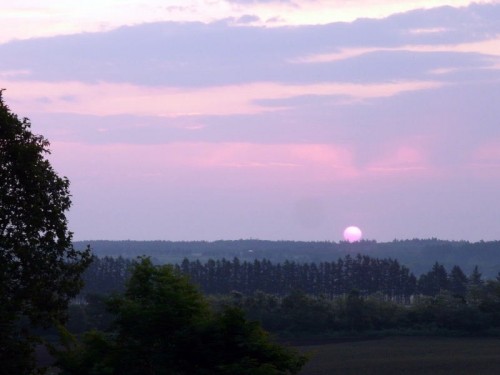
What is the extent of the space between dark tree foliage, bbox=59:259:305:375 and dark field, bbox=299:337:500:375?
122 ft

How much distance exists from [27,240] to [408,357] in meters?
65.0

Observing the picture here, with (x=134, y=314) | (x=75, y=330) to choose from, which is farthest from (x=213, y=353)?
(x=75, y=330)

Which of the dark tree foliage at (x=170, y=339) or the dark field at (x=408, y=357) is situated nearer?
the dark tree foliage at (x=170, y=339)

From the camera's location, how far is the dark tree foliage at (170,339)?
3127 centimetres

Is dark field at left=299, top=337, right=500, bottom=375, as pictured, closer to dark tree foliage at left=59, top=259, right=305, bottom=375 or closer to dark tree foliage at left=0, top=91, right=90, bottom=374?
dark tree foliage at left=59, top=259, right=305, bottom=375

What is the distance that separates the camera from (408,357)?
88.1 meters

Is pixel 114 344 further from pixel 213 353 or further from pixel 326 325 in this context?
pixel 326 325

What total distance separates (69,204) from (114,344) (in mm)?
6154

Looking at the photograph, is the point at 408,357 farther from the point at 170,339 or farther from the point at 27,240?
the point at 27,240

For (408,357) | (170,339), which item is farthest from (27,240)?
(408,357)

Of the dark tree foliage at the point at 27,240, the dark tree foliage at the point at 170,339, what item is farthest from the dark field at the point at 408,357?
the dark tree foliage at the point at 27,240

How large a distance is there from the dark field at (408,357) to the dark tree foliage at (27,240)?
4226 cm

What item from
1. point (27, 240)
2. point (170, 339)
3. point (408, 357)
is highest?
point (27, 240)

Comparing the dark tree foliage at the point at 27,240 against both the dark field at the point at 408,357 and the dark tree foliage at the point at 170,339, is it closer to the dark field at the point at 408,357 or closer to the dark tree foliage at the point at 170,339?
the dark tree foliage at the point at 170,339
